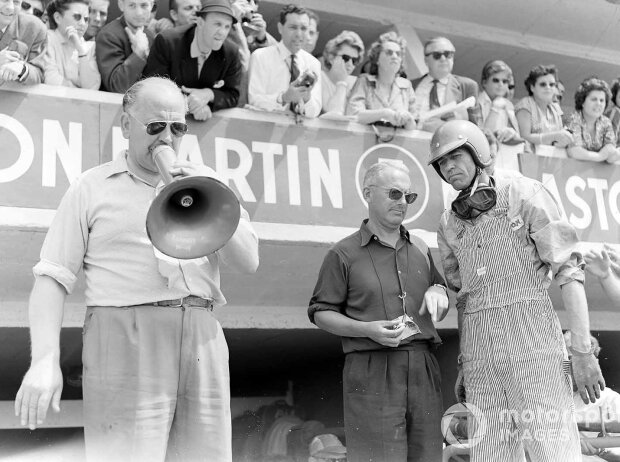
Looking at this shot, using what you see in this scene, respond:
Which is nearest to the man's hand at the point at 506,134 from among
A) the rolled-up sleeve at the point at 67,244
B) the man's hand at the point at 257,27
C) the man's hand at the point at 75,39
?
the man's hand at the point at 257,27

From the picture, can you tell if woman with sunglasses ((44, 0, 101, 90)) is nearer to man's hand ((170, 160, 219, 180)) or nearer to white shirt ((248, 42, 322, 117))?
white shirt ((248, 42, 322, 117))

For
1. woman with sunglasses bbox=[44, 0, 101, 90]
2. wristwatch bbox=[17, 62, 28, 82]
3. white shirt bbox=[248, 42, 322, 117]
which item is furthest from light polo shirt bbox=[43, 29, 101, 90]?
white shirt bbox=[248, 42, 322, 117]

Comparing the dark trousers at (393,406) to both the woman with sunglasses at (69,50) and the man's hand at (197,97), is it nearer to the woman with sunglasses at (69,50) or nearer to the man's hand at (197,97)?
the man's hand at (197,97)

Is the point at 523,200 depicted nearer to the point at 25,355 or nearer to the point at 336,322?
the point at 336,322

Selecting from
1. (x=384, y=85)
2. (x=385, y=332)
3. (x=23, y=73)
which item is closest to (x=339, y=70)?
(x=384, y=85)

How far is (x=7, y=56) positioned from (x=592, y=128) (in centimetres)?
503

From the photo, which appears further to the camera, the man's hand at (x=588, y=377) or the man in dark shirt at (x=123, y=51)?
the man in dark shirt at (x=123, y=51)

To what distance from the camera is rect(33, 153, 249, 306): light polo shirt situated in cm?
294

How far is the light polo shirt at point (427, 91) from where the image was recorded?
23.5 ft

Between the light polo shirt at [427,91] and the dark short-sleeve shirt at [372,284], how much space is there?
9.73ft

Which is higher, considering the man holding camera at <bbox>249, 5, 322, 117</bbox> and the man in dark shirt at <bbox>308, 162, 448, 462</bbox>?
the man holding camera at <bbox>249, 5, 322, 117</bbox>

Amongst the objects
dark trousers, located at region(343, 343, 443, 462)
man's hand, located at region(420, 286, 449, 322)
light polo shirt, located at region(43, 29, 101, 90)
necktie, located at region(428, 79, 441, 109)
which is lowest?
dark trousers, located at region(343, 343, 443, 462)

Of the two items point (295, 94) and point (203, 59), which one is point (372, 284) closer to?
point (295, 94)

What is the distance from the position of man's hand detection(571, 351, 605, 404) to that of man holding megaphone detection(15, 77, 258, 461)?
5.70 ft
